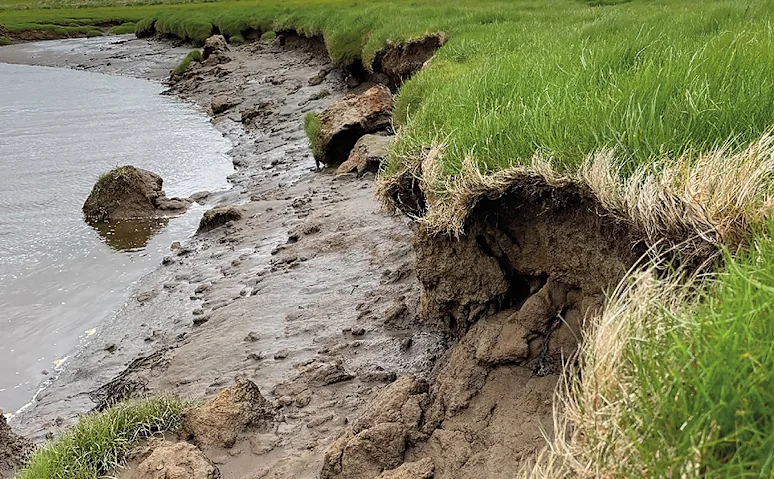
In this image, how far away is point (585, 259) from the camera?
4.20 m

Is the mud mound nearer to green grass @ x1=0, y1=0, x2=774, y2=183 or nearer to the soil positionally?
green grass @ x1=0, y1=0, x2=774, y2=183

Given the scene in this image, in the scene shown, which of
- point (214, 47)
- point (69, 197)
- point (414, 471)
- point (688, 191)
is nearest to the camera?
point (688, 191)

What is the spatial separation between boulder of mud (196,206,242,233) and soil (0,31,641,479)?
0.06m

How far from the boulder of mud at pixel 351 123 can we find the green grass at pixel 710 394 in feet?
37.6

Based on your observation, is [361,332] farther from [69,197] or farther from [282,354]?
[69,197]

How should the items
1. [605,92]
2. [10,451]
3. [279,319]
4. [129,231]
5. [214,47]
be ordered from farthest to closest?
[214,47] → [129,231] → [279,319] → [10,451] → [605,92]

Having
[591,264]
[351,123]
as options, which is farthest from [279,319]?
[351,123]

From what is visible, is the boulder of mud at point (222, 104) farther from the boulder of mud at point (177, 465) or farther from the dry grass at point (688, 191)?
the dry grass at point (688, 191)

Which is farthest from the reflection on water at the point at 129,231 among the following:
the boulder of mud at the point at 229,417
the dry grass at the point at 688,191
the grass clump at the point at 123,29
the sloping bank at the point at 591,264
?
the grass clump at the point at 123,29

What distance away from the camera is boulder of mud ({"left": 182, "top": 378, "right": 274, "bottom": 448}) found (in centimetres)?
543

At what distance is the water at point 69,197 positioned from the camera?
9.44 meters

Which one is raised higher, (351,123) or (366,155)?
(351,123)

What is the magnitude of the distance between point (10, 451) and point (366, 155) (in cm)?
754

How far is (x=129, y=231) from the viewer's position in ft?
44.0
